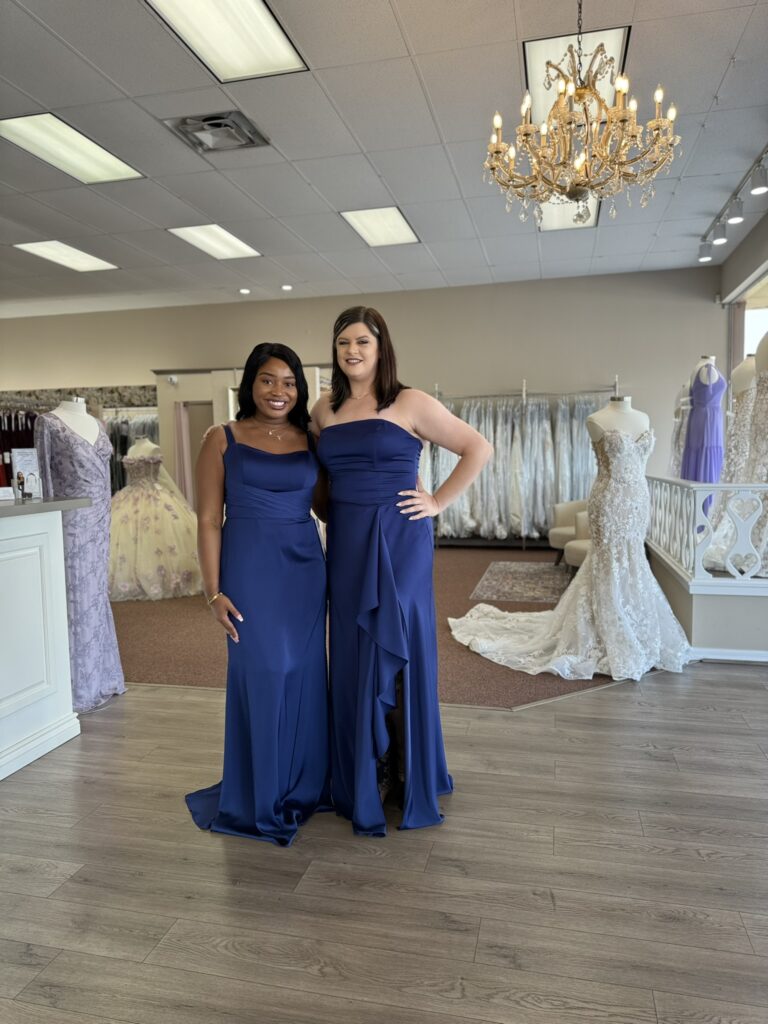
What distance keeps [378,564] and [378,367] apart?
2.09 feet

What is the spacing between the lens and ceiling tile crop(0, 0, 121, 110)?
10.6ft

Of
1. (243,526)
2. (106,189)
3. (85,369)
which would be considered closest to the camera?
(243,526)

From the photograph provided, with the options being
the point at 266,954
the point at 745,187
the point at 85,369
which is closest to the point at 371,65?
the point at 745,187

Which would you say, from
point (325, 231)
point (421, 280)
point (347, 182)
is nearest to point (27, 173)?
point (347, 182)

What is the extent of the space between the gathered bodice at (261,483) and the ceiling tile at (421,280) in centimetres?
642

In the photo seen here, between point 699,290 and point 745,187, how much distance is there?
293cm

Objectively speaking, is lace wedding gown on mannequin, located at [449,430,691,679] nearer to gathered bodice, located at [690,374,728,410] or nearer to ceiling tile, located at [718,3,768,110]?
ceiling tile, located at [718,3,768,110]

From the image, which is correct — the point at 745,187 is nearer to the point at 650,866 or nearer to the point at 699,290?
the point at 699,290

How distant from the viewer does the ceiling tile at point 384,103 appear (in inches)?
146

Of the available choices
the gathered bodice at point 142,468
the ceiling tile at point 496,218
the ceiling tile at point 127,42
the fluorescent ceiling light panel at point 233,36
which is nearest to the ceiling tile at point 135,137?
the ceiling tile at point 127,42

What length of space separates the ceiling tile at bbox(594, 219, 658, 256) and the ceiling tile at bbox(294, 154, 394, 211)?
225cm

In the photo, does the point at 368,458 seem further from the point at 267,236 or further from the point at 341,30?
the point at 267,236

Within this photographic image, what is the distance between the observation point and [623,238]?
6863 millimetres

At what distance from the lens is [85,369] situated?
10086 mm
